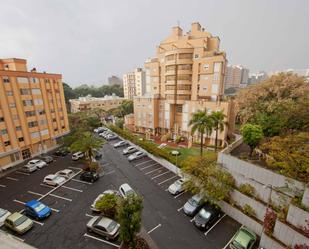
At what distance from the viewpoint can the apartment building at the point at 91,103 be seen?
6956 centimetres

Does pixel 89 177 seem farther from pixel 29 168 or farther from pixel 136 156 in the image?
pixel 29 168

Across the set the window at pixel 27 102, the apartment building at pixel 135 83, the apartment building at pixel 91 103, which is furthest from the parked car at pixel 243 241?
the apartment building at pixel 135 83

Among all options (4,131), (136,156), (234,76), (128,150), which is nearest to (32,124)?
(4,131)

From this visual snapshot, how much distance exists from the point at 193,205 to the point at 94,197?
12706 mm

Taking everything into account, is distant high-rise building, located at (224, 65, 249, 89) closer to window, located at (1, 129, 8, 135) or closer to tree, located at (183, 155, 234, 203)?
tree, located at (183, 155, 234, 203)

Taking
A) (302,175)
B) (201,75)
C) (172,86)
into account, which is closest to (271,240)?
(302,175)

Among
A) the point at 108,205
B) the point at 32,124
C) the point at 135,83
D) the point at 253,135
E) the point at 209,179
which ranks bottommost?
the point at 108,205

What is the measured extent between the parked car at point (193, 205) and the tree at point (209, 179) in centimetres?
88

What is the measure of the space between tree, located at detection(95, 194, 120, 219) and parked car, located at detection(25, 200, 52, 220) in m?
6.16

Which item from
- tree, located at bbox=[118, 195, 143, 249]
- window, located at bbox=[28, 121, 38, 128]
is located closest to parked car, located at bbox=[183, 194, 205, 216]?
tree, located at bbox=[118, 195, 143, 249]

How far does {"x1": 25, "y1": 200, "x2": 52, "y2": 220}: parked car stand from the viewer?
1685 centimetres

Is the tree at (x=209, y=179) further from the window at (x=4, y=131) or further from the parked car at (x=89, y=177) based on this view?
the window at (x=4, y=131)

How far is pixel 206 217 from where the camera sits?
53.6 ft

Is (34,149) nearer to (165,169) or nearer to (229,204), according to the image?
(165,169)
